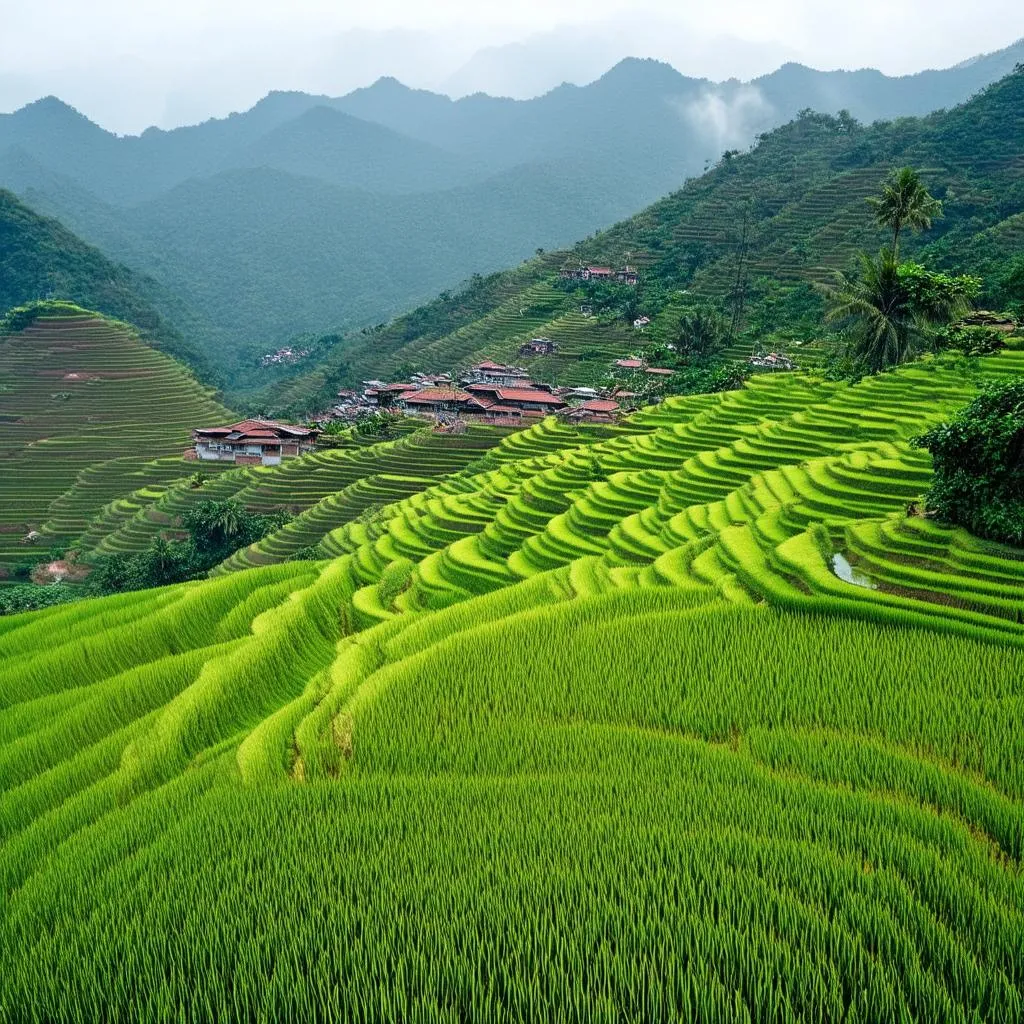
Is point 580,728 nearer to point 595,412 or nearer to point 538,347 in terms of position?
point 595,412

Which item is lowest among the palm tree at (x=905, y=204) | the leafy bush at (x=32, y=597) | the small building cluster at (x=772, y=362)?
the leafy bush at (x=32, y=597)

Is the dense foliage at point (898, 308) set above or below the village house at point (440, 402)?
above

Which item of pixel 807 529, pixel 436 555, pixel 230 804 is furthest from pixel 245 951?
pixel 436 555

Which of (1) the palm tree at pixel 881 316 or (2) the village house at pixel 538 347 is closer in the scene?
(1) the palm tree at pixel 881 316

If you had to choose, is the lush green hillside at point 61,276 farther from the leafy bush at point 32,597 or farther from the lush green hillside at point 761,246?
the leafy bush at point 32,597

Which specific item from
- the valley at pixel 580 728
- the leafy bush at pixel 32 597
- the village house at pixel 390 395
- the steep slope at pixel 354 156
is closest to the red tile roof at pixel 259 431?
the village house at pixel 390 395

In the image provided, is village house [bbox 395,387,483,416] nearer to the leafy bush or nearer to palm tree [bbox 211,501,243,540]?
palm tree [bbox 211,501,243,540]

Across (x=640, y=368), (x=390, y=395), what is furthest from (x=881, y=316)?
(x=390, y=395)
